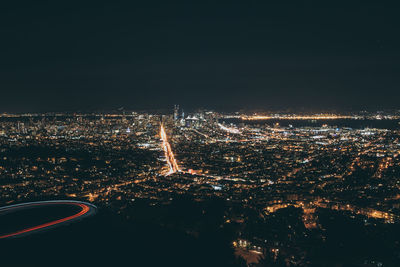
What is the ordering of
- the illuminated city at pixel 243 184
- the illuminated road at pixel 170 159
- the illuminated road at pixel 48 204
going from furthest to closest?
the illuminated road at pixel 170 159 < the illuminated city at pixel 243 184 < the illuminated road at pixel 48 204

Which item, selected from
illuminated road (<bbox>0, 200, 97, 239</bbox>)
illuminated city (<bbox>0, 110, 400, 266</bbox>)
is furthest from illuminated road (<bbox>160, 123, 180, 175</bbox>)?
illuminated road (<bbox>0, 200, 97, 239</bbox>)

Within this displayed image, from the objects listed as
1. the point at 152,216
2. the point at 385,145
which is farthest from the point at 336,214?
the point at 385,145

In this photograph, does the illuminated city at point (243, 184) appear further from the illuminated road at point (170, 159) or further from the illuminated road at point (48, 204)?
the illuminated road at point (48, 204)

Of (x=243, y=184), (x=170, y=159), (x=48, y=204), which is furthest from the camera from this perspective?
(x=170, y=159)

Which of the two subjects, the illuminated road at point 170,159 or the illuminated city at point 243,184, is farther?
the illuminated road at point 170,159

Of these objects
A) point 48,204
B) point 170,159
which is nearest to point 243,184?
point 170,159

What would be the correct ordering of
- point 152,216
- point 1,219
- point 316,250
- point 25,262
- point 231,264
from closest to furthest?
point 25,262, point 231,264, point 1,219, point 316,250, point 152,216

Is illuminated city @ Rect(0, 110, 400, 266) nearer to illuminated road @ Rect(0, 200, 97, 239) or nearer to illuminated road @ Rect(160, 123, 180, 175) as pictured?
illuminated road @ Rect(160, 123, 180, 175)

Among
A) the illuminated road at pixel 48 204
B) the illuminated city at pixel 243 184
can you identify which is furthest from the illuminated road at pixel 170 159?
the illuminated road at pixel 48 204

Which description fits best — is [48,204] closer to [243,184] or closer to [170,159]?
[243,184]

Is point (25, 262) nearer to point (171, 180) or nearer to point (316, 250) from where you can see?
point (316, 250)

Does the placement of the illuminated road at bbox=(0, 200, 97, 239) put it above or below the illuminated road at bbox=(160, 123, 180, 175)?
above
